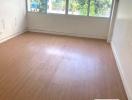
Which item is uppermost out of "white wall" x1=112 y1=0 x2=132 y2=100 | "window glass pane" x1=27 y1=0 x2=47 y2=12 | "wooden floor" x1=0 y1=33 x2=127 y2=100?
"window glass pane" x1=27 y1=0 x2=47 y2=12

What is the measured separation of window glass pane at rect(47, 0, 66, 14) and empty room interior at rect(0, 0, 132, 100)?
32mm

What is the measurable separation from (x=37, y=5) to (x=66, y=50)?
7.44ft

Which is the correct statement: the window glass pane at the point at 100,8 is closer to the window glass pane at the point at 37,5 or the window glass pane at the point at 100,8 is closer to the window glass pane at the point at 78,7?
the window glass pane at the point at 78,7

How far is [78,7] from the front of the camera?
16.7ft

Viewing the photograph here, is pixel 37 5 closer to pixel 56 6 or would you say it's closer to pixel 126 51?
pixel 56 6

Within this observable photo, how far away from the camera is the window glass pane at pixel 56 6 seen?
203 inches

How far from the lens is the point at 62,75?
279 cm

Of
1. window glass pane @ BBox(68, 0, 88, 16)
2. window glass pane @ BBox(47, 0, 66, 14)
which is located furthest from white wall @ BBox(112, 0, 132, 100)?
window glass pane @ BBox(47, 0, 66, 14)

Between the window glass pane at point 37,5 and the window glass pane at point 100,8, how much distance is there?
5.19ft

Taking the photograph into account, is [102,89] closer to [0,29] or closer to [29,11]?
[0,29]

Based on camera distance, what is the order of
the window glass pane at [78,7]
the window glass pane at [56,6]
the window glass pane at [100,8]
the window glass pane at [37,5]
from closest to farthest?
the window glass pane at [100,8]
the window glass pane at [78,7]
the window glass pane at [56,6]
the window glass pane at [37,5]

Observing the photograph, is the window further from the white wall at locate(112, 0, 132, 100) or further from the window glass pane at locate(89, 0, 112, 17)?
the white wall at locate(112, 0, 132, 100)

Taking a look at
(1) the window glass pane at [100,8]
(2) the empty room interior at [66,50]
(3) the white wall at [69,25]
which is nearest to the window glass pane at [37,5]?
(2) the empty room interior at [66,50]

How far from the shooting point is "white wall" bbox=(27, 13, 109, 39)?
5.05 metres
